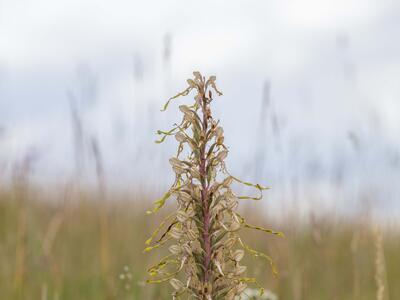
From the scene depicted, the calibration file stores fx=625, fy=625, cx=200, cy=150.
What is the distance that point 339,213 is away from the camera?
9.60 metres

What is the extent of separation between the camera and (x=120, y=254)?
7699 mm

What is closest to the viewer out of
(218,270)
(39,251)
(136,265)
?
(218,270)

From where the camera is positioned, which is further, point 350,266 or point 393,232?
point 393,232

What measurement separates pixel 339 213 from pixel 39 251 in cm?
512

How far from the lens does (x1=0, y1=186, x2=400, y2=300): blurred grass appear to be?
16.0 ft

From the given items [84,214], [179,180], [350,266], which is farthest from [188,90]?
[84,214]

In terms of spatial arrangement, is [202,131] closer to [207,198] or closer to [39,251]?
[207,198]

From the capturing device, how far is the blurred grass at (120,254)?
4.88 meters

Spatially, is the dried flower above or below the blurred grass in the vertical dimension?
above

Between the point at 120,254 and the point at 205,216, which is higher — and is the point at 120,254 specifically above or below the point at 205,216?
below

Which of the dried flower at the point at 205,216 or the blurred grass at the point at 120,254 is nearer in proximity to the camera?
the dried flower at the point at 205,216

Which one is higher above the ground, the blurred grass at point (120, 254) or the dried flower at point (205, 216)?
the dried flower at point (205, 216)

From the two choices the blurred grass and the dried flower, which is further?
the blurred grass

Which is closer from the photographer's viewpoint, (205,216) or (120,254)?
(205,216)
